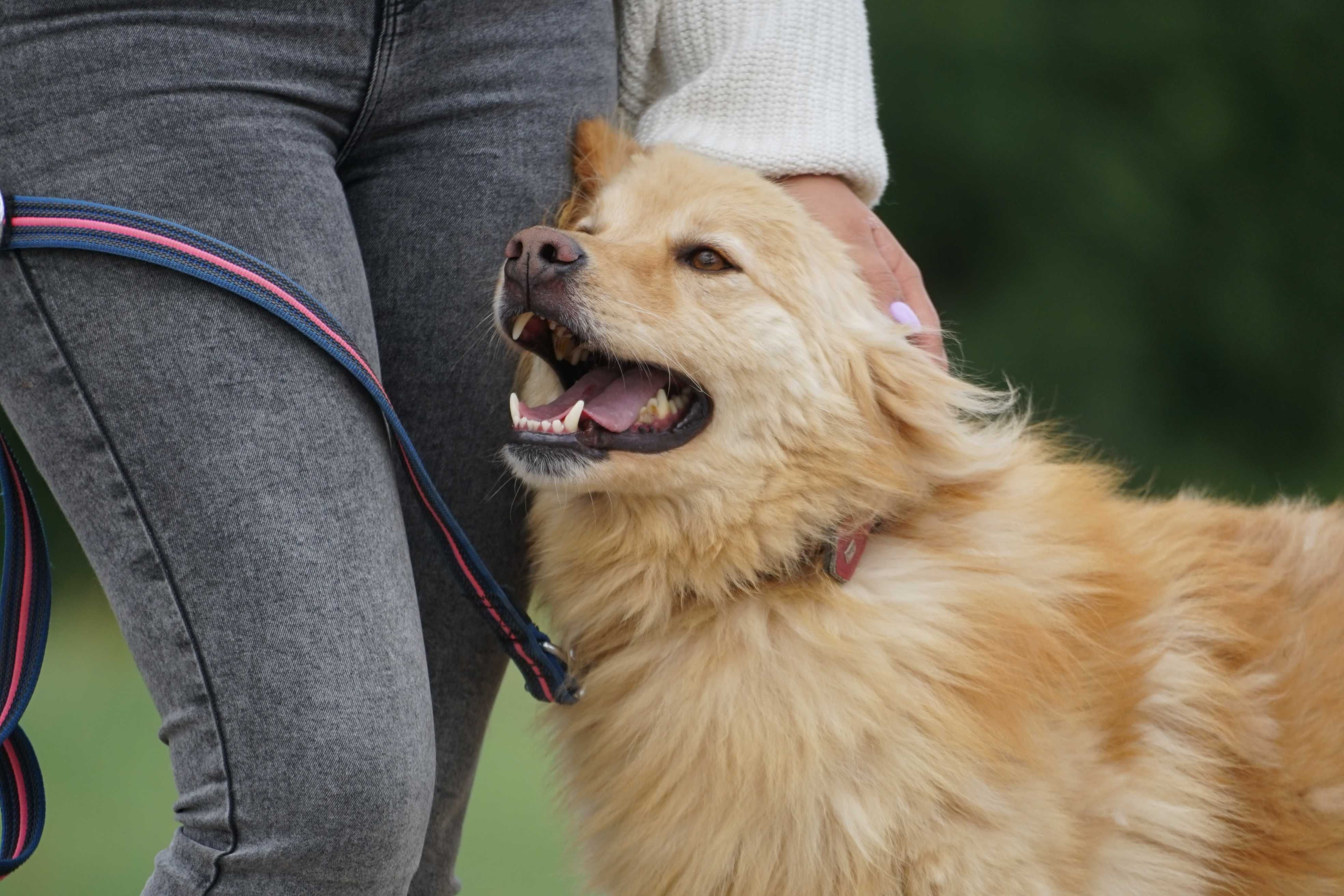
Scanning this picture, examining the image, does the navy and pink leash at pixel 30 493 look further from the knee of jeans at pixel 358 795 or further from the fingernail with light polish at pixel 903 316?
the fingernail with light polish at pixel 903 316

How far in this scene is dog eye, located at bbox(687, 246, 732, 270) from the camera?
1880 mm

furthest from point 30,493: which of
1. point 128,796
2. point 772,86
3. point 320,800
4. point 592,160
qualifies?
point 128,796

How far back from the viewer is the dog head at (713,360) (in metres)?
1.76

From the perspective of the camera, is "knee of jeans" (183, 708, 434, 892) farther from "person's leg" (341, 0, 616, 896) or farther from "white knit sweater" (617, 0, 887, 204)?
"white knit sweater" (617, 0, 887, 204)

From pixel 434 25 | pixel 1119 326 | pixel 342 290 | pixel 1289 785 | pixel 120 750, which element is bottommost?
pixel 1119 326

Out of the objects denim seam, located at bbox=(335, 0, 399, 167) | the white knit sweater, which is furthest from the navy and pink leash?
the white knit sweater

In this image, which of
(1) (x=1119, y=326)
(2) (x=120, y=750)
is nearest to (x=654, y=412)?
(2) (x=120, y=750)

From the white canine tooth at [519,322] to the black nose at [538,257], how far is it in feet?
0.21

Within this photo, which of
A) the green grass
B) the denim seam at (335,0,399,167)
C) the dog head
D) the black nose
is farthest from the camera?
the green grass

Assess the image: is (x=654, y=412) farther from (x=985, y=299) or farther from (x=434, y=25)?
(x=985, y=299)

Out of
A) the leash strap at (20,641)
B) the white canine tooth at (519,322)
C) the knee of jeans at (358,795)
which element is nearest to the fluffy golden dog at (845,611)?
the white canine tooth at (519,322)

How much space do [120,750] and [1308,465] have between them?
6287mm

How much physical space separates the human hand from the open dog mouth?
331 mm

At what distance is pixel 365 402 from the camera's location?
1476mm
